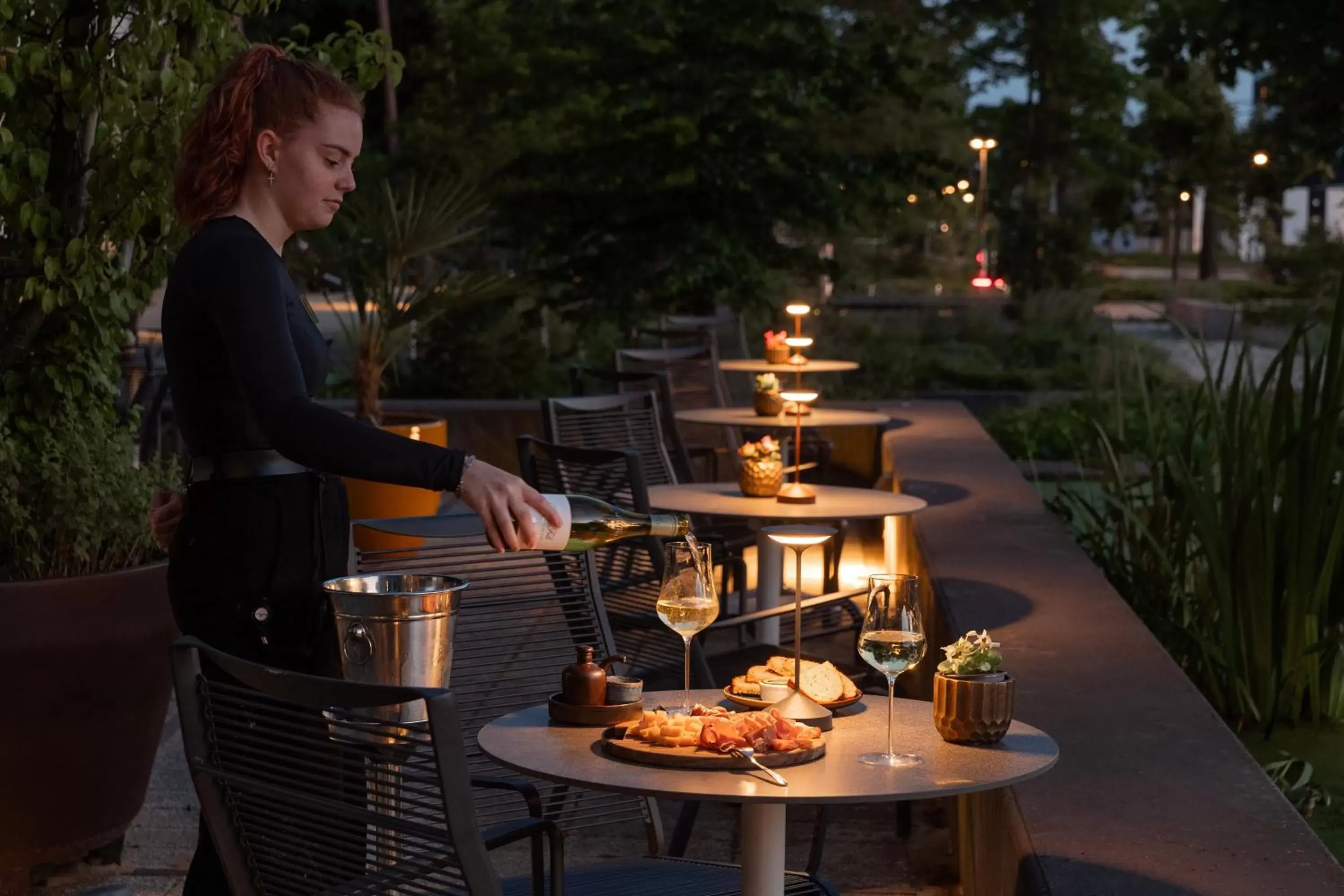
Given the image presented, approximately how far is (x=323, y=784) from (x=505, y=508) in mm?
472

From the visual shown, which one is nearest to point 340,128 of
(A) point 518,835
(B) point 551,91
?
(A) point 518,835

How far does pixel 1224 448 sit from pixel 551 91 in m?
10.2

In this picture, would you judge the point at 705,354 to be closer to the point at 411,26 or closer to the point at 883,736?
the point at 883,736

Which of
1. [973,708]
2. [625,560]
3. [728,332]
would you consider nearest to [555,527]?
[973,708]

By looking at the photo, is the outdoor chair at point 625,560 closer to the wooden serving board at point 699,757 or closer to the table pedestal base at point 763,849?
the table pedestal base at point 763,849

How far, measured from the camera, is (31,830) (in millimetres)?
4758

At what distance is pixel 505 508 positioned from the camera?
2668 mm

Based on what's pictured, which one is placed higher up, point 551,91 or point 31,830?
point 551,91

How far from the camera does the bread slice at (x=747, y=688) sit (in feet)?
10.3

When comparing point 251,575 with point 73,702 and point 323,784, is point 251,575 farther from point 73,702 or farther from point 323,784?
point 73,702

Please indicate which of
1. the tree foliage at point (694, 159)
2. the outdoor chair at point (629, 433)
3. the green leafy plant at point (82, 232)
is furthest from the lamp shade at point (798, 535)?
the tree foliage at point (694, 159)

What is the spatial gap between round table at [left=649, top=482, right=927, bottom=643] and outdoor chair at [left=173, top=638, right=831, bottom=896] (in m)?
3.66

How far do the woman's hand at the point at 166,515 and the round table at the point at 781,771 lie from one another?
2.10 ft

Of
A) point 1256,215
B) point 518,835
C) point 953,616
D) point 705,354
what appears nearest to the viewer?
point 518,835
